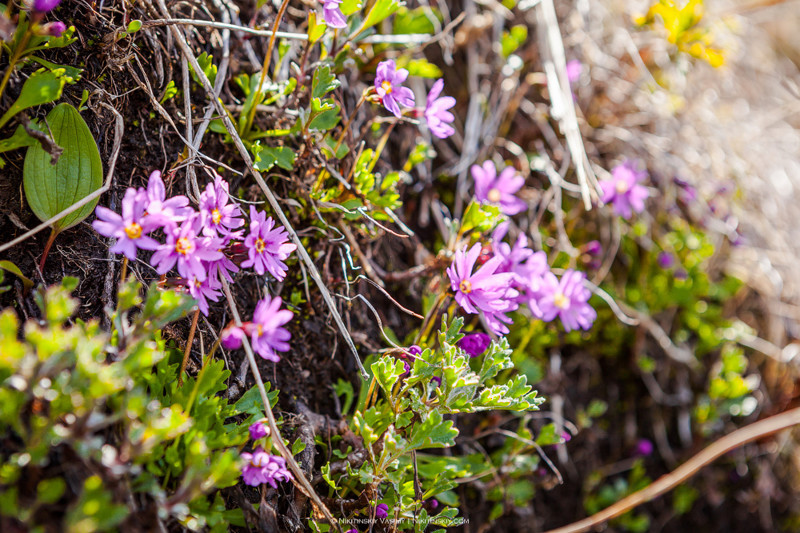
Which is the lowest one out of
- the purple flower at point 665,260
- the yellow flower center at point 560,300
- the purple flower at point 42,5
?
the purple flower at point 665,260

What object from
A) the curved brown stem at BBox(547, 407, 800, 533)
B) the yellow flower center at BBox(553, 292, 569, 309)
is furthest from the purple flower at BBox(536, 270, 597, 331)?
the curved brown stem at BBox(547, 407, 800, 533)

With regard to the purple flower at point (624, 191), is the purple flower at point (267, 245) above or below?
above

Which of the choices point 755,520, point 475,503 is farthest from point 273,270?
point 755,520

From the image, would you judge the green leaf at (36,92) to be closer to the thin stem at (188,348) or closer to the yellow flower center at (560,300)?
the thin stem at (188,348)

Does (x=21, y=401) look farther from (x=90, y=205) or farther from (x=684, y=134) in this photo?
(x=684, y=134)

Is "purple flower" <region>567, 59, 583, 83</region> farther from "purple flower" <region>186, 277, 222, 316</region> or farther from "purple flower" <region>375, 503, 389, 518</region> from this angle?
"purple flower" <region>375, 503, 389, 518</region>

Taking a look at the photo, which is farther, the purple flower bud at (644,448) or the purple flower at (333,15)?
the purple flower bud at (644,448)

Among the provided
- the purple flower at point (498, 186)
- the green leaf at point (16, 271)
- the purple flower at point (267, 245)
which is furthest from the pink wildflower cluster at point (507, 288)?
the green leaf at point (16, 271)
